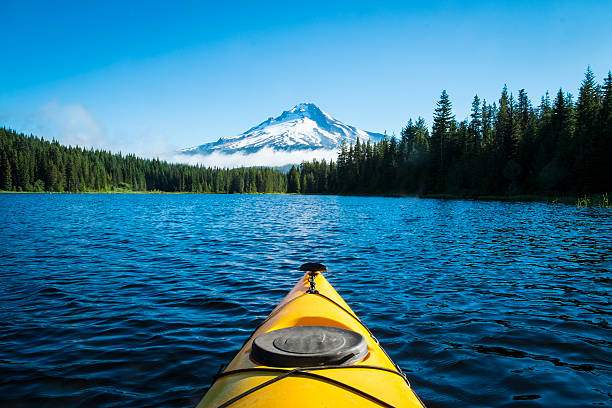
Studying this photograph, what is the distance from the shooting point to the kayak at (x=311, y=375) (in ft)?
9.11

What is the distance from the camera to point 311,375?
9.86ft

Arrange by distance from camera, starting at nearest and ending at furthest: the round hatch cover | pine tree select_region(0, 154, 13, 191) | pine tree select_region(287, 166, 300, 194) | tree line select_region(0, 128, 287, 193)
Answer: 1. the round hatch cover
2. pine tree select_region(0, 154, 13, 191)
3. tree line select_region(0, 128, 287, 193)
4. pine tree select_region(287, 166, 300, 194)

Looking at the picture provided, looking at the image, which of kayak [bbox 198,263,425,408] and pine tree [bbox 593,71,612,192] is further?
pine tree [bbox 593,71,612,192]

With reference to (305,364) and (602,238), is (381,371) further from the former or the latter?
(602,238)

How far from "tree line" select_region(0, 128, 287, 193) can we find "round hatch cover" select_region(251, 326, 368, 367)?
15108cm

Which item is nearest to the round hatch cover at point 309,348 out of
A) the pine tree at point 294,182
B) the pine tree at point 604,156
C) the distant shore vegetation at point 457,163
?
the distant shore vegetation at point 457,163

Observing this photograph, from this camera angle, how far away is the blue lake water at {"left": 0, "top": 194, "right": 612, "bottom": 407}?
488cm

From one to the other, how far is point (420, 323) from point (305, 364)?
472 centimetres

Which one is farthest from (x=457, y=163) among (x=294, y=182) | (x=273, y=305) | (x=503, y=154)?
(x=294, y=182)

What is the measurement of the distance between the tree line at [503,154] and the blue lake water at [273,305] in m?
43.0

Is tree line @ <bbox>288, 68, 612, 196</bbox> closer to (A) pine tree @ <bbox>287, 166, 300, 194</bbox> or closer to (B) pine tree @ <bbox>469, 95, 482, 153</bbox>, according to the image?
(B) pine tree @ <bbox>469, 95, 482, 153</bbox>

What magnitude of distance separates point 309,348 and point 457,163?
83.6m

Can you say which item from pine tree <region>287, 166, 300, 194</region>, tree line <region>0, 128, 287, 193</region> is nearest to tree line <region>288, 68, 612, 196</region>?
pine tree <region>287, 166, 300, 194</region>

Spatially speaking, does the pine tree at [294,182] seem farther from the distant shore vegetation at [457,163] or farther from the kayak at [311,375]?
the kayak at [311,375]
